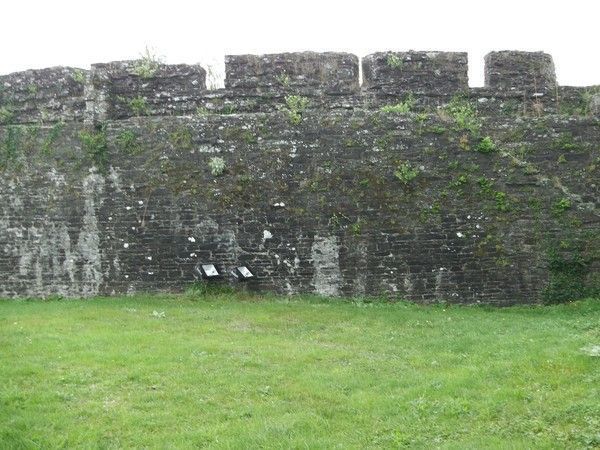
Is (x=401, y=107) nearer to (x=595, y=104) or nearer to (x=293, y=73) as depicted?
(x=293, y=73)

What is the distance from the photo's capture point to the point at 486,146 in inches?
482

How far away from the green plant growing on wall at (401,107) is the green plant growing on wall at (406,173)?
991mm

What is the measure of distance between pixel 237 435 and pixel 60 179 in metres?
8.32

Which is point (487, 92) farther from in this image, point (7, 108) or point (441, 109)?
point (7, 108)

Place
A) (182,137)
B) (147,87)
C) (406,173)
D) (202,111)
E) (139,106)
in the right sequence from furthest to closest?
(147,87), (139,106), (202,111), (182,137), (406,173)

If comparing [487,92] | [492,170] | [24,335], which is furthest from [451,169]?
[24,335]

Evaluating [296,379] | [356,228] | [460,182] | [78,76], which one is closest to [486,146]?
[460,182]

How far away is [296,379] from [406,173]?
5939 mm

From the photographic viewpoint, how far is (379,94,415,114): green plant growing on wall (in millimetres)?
12445

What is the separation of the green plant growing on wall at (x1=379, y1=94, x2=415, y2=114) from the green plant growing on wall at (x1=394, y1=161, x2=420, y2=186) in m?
0.99

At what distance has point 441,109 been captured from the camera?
1262 centimetres

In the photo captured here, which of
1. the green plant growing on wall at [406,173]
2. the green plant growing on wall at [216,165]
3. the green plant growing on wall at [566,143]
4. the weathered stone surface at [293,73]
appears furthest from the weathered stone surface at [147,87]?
the green plant growing on wall at [566,143]

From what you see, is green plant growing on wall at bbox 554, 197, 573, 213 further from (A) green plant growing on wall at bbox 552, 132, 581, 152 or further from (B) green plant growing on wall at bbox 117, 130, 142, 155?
(B) green plant growing on wall at bbox 117, 130, 142, 155

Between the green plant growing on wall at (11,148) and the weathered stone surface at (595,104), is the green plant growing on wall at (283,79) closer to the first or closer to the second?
the green plant growing on wall at (11,148)
